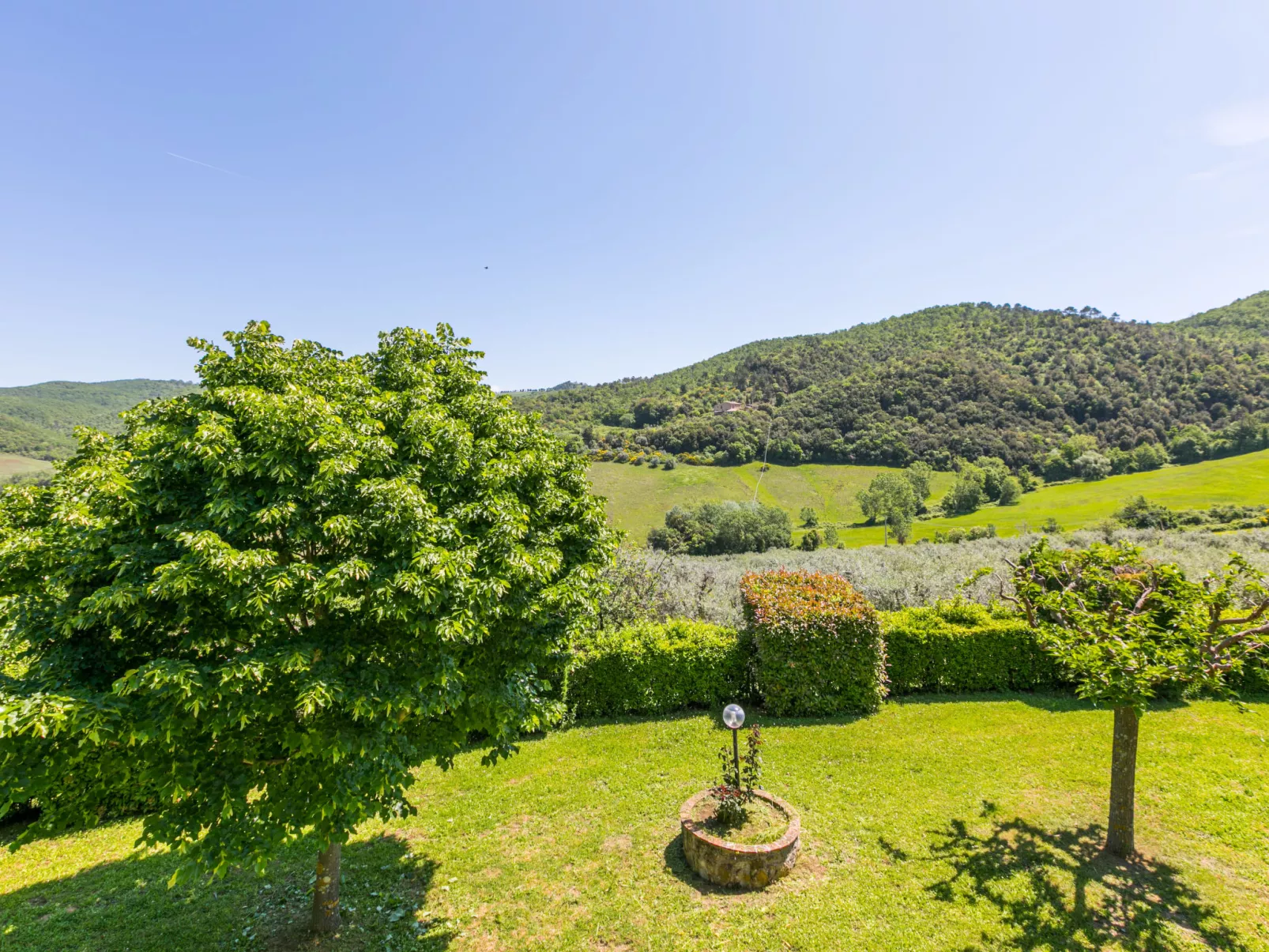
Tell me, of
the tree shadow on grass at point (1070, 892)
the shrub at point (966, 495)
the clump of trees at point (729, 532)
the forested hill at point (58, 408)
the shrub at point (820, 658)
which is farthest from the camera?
the forested hill at point (58, 408)

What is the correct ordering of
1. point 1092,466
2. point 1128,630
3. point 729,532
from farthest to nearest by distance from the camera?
point 1092,466 < point 729,532 < point 1128,630

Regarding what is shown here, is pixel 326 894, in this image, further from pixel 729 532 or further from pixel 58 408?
pixel 58 408

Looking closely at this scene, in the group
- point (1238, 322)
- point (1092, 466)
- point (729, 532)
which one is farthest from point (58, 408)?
point (1238, 322)

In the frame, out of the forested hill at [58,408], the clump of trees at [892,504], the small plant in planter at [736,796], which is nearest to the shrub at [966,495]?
the clump of trees at [892,504]

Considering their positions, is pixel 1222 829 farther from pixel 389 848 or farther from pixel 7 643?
pixel 7 643

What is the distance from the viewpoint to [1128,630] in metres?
6.55

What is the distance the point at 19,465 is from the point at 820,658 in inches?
4497

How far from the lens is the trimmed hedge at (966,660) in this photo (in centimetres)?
1376

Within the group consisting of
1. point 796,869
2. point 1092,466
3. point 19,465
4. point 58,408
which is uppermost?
point 58,408

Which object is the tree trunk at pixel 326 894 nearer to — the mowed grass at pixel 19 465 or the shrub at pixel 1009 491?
the shrub at pixel 1009 491

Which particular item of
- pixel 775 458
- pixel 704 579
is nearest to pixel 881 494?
pixel 775 458

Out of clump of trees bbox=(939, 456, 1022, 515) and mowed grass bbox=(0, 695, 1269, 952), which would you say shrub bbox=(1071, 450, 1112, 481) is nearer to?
clump of trees bbox=(939, 456, 1022, 515)

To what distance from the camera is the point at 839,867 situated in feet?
24.1

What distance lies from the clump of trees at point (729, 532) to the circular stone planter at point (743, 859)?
1631 inches
